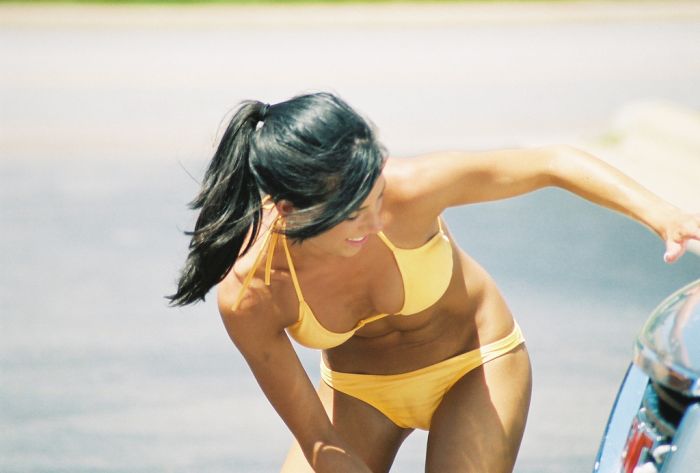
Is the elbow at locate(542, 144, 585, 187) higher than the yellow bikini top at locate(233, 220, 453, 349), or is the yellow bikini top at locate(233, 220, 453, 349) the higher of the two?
the elbow at locate(542, 144, 585, 187)

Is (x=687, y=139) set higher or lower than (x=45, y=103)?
higher

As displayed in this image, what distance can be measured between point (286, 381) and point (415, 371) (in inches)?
17.6

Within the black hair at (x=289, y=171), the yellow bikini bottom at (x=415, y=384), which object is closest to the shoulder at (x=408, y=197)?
the black hair at (x=289, y=171)

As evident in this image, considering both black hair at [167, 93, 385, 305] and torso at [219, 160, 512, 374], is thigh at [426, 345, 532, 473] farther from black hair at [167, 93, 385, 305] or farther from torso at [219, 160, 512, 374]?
black hair at [167, 93, 385, 305]

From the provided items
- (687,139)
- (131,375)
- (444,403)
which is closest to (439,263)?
(444,403)

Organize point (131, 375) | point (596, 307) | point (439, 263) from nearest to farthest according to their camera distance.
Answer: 1. point (439, 263)
2. point (131, 375)
3. point (596, 307)

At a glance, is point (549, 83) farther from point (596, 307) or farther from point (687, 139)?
point (596, 307)

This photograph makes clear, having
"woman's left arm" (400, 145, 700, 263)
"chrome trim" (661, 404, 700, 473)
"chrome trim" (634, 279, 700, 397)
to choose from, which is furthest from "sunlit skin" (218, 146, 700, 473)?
"chrome trim" (661, 404, 700, 473)

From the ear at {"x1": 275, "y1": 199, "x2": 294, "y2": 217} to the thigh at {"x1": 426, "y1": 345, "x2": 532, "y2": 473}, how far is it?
79cm

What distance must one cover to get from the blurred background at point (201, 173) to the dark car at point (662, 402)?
4.95 feet

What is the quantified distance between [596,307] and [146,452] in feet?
7.33

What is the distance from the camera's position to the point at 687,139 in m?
7.80

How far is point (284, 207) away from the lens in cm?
259

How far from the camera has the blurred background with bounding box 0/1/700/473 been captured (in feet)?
14.8
